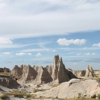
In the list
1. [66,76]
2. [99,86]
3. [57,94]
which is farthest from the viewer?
[66,76]

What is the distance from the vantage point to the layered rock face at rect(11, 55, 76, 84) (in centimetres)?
12835

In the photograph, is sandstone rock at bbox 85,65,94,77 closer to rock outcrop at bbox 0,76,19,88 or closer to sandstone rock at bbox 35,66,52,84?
sandstone rock at bbox 35,66,52,84

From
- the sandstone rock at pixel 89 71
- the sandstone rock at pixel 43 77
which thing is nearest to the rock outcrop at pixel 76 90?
the sandstone rock at pixel 43 77

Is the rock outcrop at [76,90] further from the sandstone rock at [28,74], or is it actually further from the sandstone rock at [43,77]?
the sandstone rock at [28,74]

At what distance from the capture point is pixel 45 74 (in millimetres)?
135125

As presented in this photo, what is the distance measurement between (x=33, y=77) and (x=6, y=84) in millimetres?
26007

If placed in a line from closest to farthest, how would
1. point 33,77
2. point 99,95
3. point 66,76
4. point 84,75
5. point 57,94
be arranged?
point 99,95
point 57,94
point 66,76
point 33,77
point 84,75

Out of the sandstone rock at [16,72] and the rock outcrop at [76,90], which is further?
the sandstone rock at [16,72]

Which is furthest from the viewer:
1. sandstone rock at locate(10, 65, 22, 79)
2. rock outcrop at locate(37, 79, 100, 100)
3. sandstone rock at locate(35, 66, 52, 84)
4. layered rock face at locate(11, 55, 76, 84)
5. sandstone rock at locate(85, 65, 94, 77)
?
sandstone rock at locate(85, 65, 94, 77)

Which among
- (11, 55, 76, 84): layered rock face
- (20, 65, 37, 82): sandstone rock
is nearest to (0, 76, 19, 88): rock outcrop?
(11, 55, 76, 84): layered rock face

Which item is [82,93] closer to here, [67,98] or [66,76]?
[67,98]

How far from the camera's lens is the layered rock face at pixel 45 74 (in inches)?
5053

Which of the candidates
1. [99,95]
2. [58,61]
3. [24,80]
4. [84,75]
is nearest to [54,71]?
[58,61]

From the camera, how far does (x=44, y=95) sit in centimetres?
6944
